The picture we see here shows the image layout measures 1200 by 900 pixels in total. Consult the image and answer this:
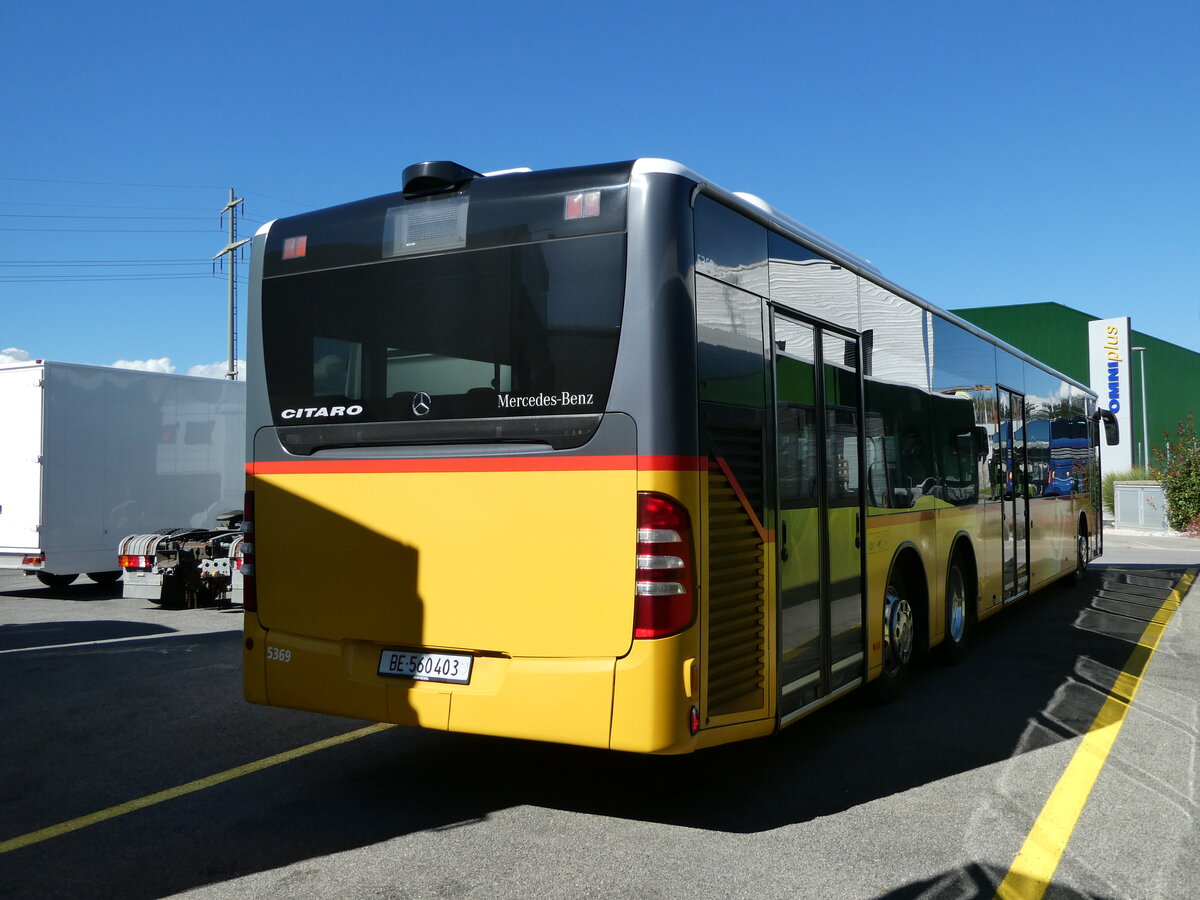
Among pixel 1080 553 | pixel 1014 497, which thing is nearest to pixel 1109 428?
pixel 1080 553

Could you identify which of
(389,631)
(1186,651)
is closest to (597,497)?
(389,631)

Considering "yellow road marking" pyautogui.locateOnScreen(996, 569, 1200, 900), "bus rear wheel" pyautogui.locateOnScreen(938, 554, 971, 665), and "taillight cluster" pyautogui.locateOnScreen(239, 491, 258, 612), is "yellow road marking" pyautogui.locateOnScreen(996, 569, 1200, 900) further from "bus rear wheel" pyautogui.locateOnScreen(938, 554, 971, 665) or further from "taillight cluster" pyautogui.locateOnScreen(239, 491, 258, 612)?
"taillight cluster" pyautogui.locateOnScreen(239, 491, 258, 612)

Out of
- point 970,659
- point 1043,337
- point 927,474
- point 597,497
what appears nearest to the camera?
point 597,497

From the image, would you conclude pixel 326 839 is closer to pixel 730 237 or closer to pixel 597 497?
pixel 597 497

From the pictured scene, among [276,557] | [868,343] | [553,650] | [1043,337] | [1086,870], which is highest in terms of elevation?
[1043,337]

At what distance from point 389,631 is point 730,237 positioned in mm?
2553

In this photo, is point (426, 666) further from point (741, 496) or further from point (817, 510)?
point (817, 510)

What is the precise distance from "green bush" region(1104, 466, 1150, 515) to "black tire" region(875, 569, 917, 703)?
98.9 feet

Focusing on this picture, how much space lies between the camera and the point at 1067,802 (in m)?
5.20

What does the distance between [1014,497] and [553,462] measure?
309 inches

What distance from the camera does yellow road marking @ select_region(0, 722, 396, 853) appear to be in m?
4.71

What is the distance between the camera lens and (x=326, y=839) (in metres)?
4.64

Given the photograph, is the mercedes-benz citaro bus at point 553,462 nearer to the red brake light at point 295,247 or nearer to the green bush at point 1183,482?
the red brake light at point 295,247

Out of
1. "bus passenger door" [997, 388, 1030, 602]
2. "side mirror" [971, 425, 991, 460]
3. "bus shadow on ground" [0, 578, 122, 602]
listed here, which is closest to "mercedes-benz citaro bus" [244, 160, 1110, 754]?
"side mirror" [971, 425, 991, 460]
